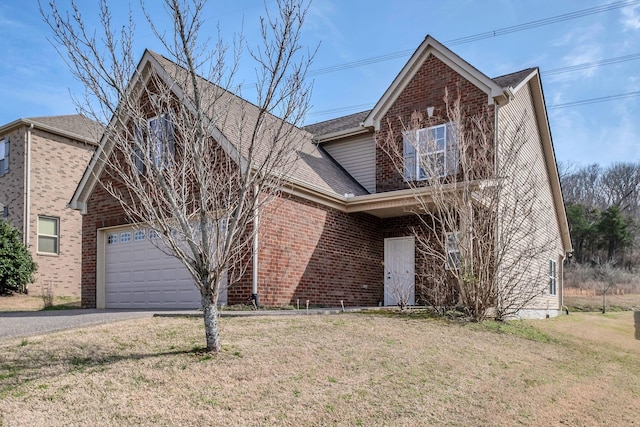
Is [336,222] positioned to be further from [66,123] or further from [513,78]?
[66,123]

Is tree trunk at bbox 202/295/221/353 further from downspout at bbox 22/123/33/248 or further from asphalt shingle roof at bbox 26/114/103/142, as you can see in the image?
asphalt shingle roof at bbox 26/114/103/142

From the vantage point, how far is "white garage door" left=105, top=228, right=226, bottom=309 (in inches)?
501

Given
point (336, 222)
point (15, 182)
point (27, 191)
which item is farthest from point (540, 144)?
point (15, 182)

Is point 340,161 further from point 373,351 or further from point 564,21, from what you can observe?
point 564,21

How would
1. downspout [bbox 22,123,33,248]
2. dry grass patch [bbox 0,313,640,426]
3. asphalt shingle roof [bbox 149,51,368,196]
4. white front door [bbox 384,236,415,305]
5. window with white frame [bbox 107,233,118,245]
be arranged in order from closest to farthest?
dry grass patch [bbox 0,313,640,426] < asphalt shingle roof [bbox 149,51,368,196] < window with white frame [bbox 107,233,118,245] < white front door [bbox 384,236,415,305] < downspout [bbox 22,123,33,248]

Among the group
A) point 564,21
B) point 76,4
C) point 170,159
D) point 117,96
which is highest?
point 564,21

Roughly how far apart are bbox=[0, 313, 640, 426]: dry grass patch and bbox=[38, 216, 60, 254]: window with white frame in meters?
14.2

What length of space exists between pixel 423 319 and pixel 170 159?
598 cm

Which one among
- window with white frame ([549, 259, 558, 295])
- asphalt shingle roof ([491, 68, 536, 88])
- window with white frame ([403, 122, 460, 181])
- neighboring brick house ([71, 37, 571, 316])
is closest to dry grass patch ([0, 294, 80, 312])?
neighboring brick house ([71, 37, 571, 316])

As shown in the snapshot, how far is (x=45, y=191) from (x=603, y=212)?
43.1m

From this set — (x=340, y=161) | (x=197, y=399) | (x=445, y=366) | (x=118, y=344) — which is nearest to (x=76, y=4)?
(x=118, y=344)

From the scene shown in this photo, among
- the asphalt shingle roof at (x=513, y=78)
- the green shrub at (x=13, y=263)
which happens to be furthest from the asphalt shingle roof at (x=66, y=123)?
the asphalt shingle roof at (x=513, y=78)

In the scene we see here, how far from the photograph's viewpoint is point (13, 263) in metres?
18.1

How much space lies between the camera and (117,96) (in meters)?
6.57
